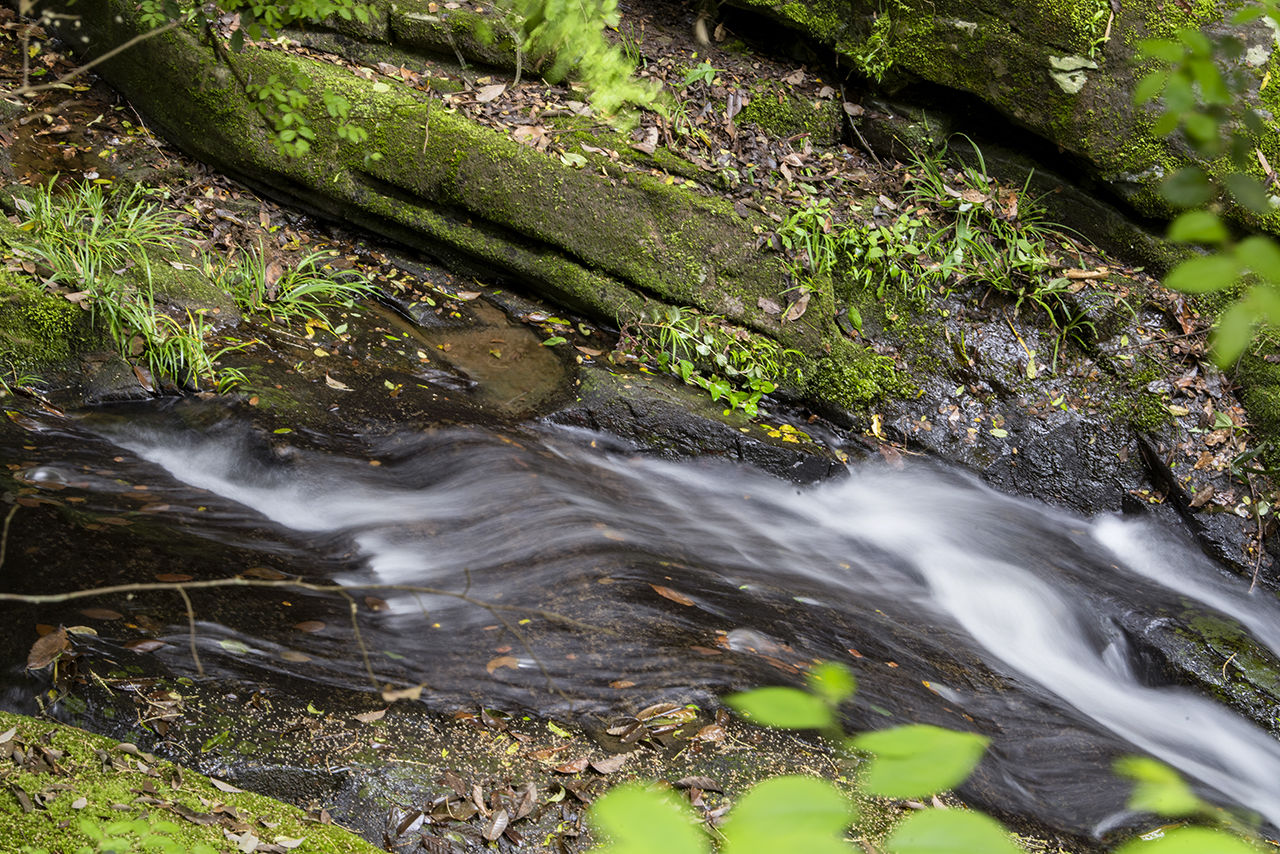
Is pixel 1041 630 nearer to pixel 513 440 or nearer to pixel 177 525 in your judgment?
pixel 513 440

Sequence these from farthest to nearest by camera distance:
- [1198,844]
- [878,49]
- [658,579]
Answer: [878,49]
[658,579]
[1198,844]

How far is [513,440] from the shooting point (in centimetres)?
507

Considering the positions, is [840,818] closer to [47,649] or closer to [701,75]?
[47,649]

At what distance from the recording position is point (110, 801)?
2189 mm

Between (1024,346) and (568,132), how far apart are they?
3882 mm

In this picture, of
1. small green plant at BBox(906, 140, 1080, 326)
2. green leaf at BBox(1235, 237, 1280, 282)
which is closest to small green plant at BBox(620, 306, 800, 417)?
small green plant at BBox(906, 140, 1080, 326)

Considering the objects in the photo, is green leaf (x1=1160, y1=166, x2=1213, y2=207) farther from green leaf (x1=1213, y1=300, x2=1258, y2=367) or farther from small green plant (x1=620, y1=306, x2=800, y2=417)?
small green plant (x1=620, y1=306, x2=800, y2=417)

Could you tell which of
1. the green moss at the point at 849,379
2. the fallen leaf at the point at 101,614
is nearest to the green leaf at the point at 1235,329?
the fallen leaf at the point at 101,614

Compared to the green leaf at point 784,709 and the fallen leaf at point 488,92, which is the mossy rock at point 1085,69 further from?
the green leaf at point 784,709

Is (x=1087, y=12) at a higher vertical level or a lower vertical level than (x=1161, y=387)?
higher

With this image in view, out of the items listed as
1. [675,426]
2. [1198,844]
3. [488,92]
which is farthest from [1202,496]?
[1198,844]

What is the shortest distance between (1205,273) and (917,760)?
0.65 m

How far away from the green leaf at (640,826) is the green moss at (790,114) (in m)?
7.26

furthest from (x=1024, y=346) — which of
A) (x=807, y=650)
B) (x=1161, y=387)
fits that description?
(x=807, y=650)
